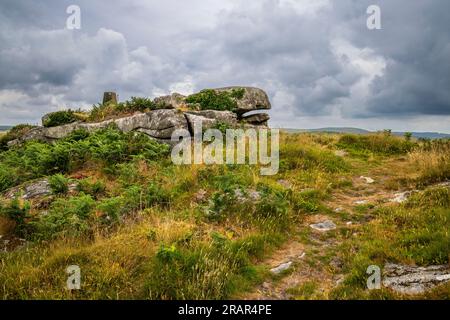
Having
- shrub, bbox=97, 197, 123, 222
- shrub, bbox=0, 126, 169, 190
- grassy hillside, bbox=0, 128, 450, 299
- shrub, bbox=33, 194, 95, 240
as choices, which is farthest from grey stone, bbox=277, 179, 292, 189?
shrub, bbox=33, 194, 95, 240

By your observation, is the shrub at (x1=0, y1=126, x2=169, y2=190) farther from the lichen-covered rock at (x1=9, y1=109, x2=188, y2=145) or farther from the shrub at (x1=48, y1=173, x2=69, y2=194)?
the shrub at (x1=48, y1=173, x2=69, y2=194)

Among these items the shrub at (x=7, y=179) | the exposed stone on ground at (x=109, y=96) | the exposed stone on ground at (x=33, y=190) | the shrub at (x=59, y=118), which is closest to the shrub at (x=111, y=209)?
the exposed stone on ground at (x=33, y=190)

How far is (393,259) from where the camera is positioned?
6.59 m

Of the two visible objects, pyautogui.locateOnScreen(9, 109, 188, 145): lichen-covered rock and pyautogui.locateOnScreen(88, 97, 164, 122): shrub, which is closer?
pyautogui.locateOnScreen(9, 109, 188, 145): lichen-covered rock

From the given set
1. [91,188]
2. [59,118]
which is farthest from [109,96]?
[91,188]

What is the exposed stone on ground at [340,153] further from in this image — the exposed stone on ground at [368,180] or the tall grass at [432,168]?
the tall grass at [432,168]

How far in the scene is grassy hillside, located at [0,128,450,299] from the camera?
5797 millimetres

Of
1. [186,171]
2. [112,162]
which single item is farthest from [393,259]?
[112,162]

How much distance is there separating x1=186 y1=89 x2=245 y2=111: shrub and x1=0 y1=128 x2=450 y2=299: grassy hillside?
7.68 meters

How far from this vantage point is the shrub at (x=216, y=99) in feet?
69.3

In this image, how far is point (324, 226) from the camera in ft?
29.9
